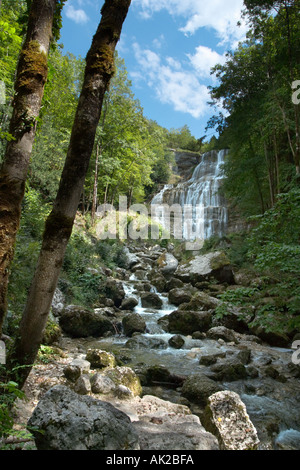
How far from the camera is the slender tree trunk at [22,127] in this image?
2.02 metres

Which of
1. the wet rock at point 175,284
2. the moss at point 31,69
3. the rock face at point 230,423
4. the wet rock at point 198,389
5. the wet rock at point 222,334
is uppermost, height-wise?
the moss at point 31,69

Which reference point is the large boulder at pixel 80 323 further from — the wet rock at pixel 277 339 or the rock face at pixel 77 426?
the rock face at pixel 77 426

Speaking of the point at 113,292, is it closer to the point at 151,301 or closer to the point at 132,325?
the point at 151,301

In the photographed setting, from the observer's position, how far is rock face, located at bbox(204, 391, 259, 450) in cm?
294

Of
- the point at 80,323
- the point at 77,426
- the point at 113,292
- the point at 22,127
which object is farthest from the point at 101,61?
the point at 113,292

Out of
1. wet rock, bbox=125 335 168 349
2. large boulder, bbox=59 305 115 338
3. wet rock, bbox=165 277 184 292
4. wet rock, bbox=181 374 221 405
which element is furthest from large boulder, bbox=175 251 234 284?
wet rock, bbox=181 374 221 405

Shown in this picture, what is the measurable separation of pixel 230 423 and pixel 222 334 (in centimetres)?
595

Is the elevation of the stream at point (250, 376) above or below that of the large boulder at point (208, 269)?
below

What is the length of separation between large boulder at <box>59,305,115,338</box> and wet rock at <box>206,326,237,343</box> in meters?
3.72

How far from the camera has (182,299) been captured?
12492 millimetres

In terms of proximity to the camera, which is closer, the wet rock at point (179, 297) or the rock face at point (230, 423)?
the rock face at point (230, 423)

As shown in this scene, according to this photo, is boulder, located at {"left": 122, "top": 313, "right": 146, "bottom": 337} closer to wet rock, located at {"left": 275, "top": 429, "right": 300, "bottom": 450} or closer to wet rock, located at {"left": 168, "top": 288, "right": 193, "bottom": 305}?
wet rock, located at {"left": 168, "top": 288, "right": 193, "bottom": 305}

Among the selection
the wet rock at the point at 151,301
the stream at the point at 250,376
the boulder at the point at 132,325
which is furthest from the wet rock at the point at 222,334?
the wet rock at the point at 151,301

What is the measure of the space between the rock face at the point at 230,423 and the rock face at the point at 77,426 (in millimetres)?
1441
